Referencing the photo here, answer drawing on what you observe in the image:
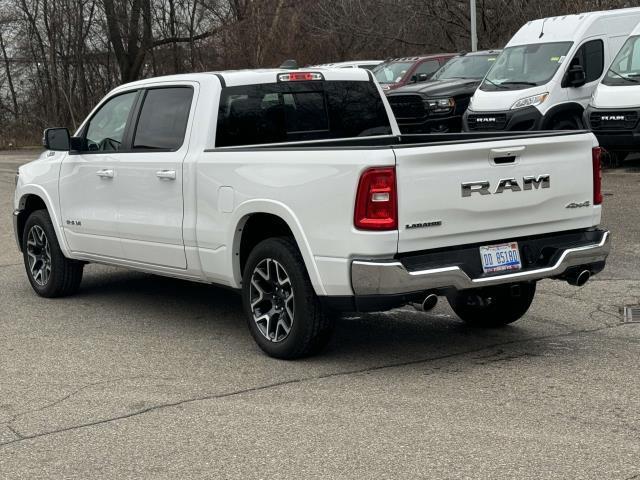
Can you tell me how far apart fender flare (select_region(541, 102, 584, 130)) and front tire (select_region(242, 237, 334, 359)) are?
11450mm

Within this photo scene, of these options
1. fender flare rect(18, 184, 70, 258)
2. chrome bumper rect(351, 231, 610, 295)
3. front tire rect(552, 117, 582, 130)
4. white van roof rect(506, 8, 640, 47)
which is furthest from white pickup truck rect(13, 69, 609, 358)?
white van roof rect(506, 8, 640, 47)

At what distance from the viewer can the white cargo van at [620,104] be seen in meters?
16.8

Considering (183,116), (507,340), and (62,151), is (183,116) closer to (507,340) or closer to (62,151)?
(62,151)

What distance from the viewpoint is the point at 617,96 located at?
17.0 meters

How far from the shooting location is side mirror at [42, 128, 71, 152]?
899cm

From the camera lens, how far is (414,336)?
7703 mm

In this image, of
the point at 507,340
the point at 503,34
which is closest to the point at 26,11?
the point at 503,34

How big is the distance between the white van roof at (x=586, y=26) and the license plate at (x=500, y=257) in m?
12.4

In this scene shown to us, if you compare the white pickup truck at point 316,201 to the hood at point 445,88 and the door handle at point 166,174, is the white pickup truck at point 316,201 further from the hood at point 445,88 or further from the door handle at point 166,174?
the hood at point 445,88

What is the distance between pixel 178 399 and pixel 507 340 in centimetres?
242

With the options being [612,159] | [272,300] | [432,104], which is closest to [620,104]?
[612,159]

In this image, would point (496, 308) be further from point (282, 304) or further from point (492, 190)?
point (282, 304)

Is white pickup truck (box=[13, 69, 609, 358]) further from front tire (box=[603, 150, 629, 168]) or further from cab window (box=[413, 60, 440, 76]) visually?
cab window (box=[413, 60, 440, 76])

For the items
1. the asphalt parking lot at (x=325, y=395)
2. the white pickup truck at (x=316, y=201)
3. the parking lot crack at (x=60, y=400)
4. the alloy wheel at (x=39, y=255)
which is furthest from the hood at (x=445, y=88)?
the parking lot crack at (x=60, y=400)
